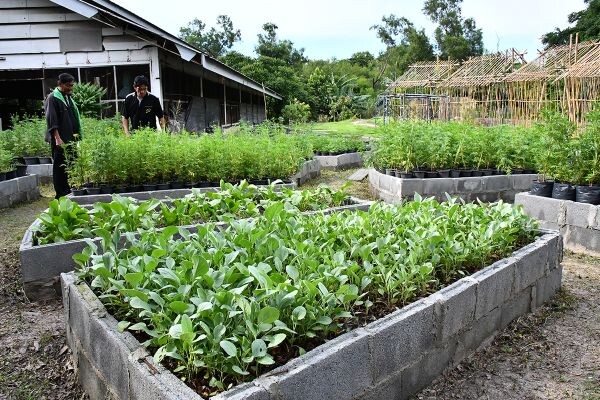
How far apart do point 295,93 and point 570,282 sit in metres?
29.8

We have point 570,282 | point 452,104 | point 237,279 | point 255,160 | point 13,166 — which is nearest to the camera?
point 237,279

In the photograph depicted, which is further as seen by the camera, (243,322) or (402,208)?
(402,208)

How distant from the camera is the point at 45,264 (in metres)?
4.29

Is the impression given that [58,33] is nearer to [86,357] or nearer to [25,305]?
[25,305]

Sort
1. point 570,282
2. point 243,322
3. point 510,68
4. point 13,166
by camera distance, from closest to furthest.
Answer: point 243,322
point 570,282
point 13,166
point 510,68

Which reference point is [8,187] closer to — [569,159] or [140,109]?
[140,109]

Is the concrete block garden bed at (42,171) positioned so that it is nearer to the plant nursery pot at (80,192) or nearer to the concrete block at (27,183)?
the concrete block at (27,183)

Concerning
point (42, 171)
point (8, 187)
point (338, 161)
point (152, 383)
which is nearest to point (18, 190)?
point (8, 187)

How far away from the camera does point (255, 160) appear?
7531mm

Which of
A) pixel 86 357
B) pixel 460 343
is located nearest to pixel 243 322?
pixel 86 357

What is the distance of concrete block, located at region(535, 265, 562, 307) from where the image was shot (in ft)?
14.3

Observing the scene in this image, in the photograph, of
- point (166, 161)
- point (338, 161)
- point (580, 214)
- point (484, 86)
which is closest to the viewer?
point (580, 214)

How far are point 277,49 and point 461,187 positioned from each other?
3895 centimetres

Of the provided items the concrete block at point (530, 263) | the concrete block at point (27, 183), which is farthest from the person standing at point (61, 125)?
the concrete block at point (530, 263)
